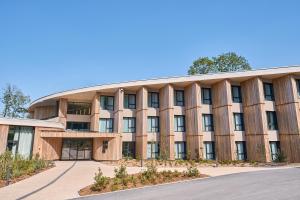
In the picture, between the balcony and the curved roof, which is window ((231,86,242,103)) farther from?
the balcony

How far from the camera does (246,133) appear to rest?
26.6 metres

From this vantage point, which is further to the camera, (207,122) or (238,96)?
(238,96)

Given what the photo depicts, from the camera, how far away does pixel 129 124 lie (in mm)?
28750

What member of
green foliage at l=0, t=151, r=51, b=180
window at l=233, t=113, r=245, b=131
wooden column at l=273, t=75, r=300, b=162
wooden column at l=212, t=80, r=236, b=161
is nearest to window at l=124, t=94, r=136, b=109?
wooden column at l=212, t=80, r=236, b=161

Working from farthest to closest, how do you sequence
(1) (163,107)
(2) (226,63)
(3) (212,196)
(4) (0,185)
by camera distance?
(2) (226,63) < (1) (163,107) < (4) (0,185) < (3) (212,196)

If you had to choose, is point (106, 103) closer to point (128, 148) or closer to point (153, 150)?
point (128, 148)

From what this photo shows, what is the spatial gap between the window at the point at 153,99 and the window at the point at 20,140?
14.1m

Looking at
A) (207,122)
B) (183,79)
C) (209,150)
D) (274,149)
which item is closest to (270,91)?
(274,149)

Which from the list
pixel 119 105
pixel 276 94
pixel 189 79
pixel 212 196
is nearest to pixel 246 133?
pixel 276 94

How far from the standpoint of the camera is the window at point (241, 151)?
26.3 metres

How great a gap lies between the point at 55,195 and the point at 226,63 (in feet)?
137

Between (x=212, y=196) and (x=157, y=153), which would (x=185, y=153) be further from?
(x=212, y=196)

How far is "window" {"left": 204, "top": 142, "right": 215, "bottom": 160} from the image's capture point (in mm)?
26625

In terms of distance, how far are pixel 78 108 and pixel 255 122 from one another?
2310 centimetres
